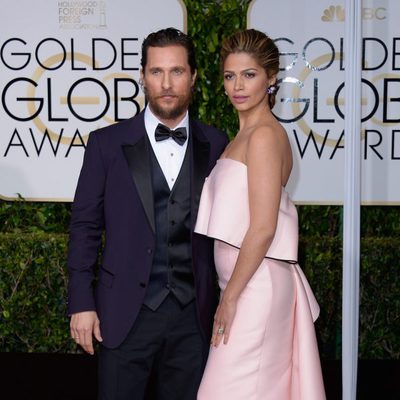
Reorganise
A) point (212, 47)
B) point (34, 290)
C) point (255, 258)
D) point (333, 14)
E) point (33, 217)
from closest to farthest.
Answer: point (255, 258), point (333, 14), point (212, 47), point (34, 290), point (33, 217)

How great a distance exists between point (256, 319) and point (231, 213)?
0.36 meters

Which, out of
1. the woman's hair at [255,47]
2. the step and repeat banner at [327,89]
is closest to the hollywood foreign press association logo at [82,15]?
the step and repeat banner at [327,89]

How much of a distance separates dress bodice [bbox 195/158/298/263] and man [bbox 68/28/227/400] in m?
0.06

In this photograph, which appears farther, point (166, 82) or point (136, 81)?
point (136, 81)

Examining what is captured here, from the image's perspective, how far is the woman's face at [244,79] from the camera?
93.8 inches

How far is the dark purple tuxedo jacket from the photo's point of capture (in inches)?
93.7

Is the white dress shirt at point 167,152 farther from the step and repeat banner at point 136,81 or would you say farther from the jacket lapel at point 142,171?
the step and repeat banner at point 136,81

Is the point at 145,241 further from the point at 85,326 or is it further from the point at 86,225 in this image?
the point at 85,326

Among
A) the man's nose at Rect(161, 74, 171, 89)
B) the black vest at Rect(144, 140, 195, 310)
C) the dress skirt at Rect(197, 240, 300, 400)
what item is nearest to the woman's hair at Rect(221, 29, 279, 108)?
the man's nose at Rect(161, 74, 171, 89)

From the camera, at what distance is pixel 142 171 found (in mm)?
2387

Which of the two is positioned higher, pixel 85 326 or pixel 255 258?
pixel 255 258

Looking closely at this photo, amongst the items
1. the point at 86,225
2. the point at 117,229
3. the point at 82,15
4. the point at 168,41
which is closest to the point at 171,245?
the point at 117,229

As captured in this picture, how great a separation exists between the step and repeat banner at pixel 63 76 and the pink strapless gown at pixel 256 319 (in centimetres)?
214

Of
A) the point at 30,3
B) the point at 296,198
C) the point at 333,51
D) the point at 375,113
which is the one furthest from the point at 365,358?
the point at 30,3
